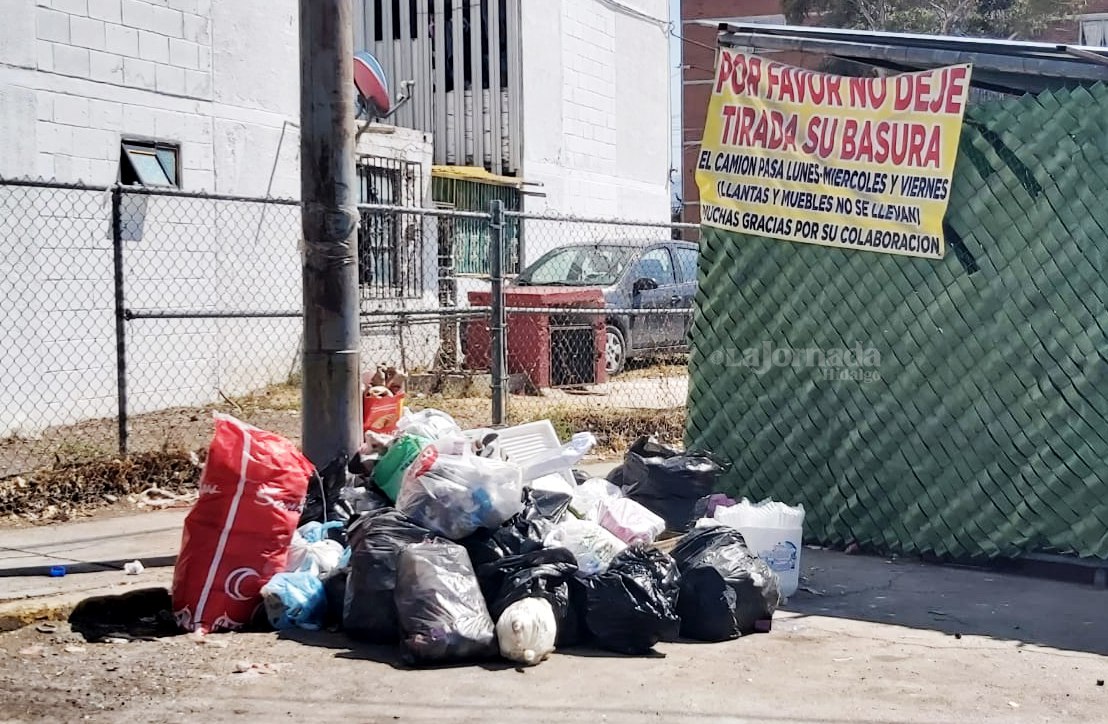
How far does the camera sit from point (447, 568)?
16.9ft

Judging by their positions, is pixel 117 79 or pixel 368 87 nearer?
pixel 117 79

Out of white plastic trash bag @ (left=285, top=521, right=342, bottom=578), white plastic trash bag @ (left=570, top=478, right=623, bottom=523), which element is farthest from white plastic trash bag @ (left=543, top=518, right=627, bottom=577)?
white plastic trash bag @ (left=285, top=521, right=342, bottom=578)

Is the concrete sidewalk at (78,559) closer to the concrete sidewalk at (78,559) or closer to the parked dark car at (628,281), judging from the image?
the concrete sidewalk at (78,559)

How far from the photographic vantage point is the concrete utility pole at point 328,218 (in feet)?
20.4

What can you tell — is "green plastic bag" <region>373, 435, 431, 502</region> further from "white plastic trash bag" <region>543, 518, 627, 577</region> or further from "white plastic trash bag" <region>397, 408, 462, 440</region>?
"white plastic trash bag" <region>543, 518, 627, 577</region>

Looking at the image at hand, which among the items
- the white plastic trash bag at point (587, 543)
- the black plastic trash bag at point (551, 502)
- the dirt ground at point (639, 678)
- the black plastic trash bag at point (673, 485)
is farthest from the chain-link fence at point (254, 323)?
the dirt ground at point (639, 678)

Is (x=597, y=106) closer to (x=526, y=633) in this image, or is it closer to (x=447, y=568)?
→ (x=447, y=568)

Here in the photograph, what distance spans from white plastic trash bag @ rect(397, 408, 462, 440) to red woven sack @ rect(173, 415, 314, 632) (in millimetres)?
1126

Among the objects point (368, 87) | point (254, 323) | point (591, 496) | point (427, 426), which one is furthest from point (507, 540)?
point (368, 87)

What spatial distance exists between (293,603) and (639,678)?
5.15 feet

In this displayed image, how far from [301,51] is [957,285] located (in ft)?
11.8

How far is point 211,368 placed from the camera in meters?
11.6

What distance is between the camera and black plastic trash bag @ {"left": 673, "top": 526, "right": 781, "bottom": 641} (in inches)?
208

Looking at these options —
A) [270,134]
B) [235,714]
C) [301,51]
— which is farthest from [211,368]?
[235,714]
